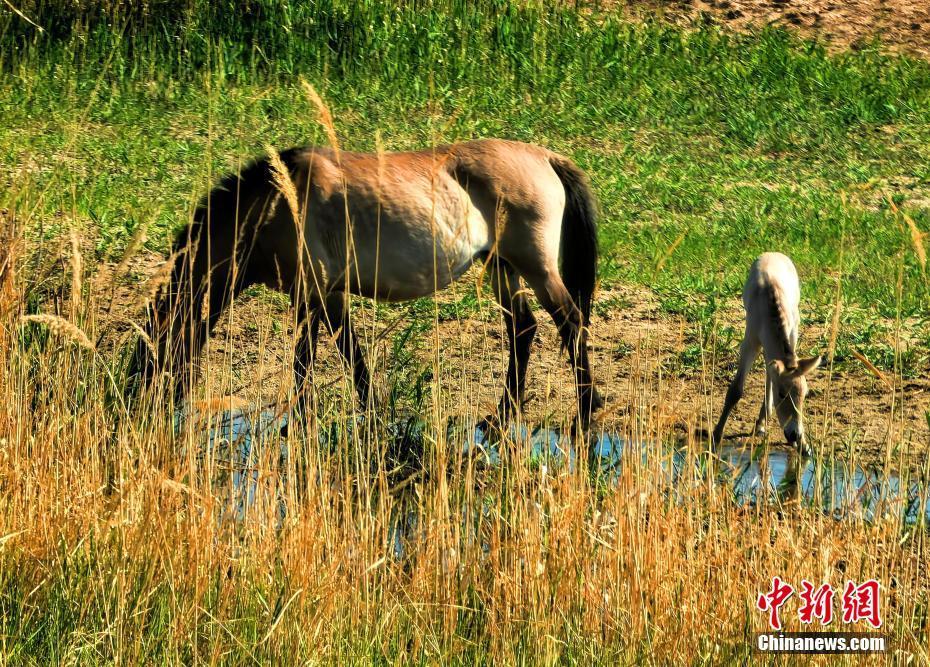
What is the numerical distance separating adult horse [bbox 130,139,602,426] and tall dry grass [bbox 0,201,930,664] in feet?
6.81

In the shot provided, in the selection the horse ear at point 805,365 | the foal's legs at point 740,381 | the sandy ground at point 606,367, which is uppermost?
the horse ear at point 805,365

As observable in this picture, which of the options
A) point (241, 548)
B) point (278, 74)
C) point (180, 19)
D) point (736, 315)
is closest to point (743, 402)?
point (736, 315)

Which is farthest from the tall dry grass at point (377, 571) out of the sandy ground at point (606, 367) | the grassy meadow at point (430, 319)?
the sandy ground at point (606, 367)

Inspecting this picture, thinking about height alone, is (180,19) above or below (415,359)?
above

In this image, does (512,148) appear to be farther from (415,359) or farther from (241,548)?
(241,548)

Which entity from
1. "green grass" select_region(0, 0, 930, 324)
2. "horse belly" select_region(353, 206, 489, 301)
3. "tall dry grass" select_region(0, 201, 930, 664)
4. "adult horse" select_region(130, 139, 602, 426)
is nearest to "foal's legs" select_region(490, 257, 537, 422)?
"adult horse" select_region(130, 139, 602, 426)

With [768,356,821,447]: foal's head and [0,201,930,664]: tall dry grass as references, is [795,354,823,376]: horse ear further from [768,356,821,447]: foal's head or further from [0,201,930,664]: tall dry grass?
[0,201,930,664]: tall dry grass

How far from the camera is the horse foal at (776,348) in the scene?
20.3 ft

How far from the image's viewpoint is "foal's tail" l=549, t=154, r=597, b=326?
23.2ft

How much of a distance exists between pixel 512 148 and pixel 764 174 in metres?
5.12

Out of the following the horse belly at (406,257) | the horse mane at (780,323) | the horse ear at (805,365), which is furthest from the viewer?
the horse belly at (406,257)

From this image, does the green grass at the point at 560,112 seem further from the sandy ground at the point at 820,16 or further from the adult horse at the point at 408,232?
the adult horse at the point at 408,232

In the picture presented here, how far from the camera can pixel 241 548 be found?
3871 millimetres

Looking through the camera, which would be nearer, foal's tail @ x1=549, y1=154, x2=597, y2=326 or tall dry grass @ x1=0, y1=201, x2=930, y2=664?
tall dry grass @ x1=0, y1=201, x2=930, y2=664
